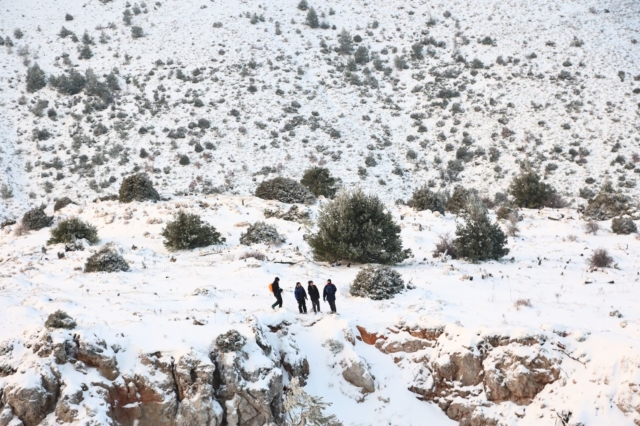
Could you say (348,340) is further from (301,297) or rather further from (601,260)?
(601,260)

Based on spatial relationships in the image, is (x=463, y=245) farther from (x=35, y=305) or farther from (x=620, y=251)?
(x=35, y=305)

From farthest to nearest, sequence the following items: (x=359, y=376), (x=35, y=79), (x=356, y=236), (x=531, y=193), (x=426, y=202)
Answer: (x=35, y=79)
(x=531, y=193)
(x=426, y=202)
(x=356, y=236)
(x=359, y=376)

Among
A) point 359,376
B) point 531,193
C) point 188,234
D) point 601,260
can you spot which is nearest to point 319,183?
point 531,193

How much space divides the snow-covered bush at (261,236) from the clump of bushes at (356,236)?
2.14m

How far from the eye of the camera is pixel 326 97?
45500 mm

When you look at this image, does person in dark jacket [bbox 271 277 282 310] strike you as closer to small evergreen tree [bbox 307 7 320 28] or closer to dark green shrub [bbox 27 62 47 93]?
dark green shrub [bbox 27 62 47 93]

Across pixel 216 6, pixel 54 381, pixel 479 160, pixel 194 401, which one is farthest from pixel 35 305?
pixel 216 6

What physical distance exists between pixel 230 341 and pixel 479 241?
31.4 ft

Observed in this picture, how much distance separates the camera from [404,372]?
438 inches

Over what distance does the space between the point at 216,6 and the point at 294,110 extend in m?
21.2

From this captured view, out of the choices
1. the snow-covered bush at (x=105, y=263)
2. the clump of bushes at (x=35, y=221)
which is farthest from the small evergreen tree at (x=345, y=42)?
the snow-covered bush at (x=105, y=263)

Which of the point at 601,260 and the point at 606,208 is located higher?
the point at 606,208

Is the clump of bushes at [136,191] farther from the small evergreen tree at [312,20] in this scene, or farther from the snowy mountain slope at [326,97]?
the small evergreen tree at [312,20]

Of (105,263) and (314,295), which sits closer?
(314,295)
